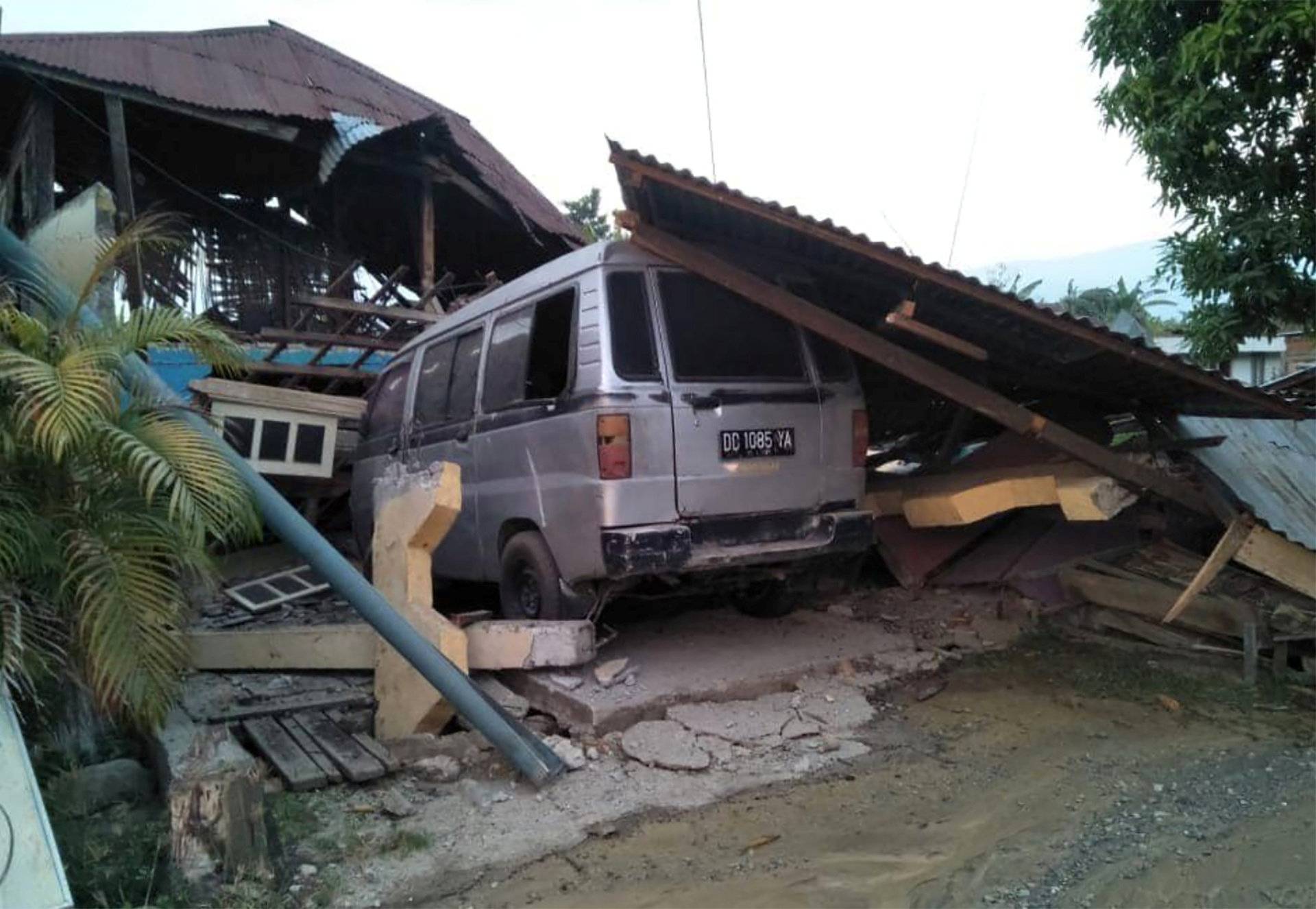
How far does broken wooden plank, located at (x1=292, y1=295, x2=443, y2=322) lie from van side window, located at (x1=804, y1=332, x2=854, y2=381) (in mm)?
4485

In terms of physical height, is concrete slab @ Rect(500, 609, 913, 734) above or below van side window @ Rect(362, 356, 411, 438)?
below

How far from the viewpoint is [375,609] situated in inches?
164

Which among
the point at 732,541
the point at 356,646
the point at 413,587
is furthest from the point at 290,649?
the point at 732,541

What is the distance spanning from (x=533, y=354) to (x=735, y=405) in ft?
4.05

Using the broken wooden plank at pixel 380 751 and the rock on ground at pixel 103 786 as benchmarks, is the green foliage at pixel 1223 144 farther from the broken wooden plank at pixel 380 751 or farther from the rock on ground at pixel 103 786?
the rock on ground at pixel 103 786

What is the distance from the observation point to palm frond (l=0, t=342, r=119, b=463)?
3373mm

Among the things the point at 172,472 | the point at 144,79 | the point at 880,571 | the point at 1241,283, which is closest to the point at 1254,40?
the point at 1241,283

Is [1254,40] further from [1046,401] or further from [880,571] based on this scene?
[880,571]

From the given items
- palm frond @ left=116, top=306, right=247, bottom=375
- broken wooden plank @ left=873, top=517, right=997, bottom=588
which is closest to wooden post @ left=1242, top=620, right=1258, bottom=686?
broken wooden plank @ left=873, top=517, right=997, bottom=588

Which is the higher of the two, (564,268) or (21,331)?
(564,268)

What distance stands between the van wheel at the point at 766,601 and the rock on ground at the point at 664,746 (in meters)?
1.49

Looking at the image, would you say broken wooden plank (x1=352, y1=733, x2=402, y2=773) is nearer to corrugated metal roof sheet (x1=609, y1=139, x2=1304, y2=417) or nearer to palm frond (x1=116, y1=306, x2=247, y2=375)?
palm frond (x1=116, y1=306, x2=247, y2=375)

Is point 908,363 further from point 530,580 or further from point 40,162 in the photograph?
point 40,162

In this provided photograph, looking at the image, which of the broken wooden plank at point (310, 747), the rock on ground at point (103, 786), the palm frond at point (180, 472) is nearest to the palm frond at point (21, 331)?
the palm frond at point (180, 472)
